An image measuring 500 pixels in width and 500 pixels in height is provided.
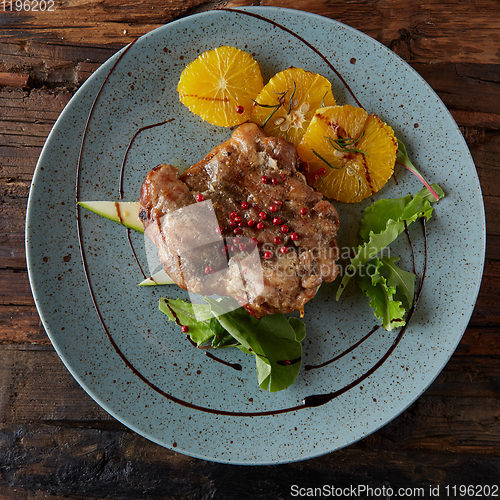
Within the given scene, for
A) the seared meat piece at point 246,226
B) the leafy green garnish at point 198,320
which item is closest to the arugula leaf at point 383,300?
the seared meat piece at point 246,226

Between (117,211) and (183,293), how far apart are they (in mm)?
1038

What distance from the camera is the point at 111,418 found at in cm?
374

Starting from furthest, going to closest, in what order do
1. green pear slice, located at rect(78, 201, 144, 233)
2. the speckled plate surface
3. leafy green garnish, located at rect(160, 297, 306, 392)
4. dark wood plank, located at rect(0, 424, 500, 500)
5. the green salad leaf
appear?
dark wood plank, located at rect(0, 424, 500, 500) < green pear slice, located at rect(78, 201, 144, 233) < the speckled plate surface < the green salad leaf < leafy green garnish, located at rect(160, 297, 306, 392)

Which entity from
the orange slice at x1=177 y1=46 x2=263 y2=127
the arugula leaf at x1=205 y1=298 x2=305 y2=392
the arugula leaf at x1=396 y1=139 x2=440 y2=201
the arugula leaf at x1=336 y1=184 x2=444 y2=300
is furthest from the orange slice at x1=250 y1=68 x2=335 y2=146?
the arugula leaf at x1=205 y1=298 x2=305 y2=392

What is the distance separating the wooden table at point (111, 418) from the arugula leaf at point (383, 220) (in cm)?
101

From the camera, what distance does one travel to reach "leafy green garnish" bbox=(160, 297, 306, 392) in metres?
3.12

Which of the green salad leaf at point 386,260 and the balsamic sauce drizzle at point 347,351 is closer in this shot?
the green salad leaf at point 386,260

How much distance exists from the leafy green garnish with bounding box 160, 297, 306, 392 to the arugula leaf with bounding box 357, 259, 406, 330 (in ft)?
2.34

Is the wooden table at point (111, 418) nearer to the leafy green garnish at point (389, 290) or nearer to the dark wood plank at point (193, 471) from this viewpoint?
the dark wood plank at point (193, 471)

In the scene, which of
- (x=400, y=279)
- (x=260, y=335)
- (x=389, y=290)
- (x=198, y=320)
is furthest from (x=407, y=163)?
(x=198, y=320)

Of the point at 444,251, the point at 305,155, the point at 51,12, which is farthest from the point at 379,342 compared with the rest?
the point at 51,12

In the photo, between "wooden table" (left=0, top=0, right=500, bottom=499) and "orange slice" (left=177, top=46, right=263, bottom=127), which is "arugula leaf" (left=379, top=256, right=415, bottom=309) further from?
"orange slice" (left=177, top=46, right=263, bottom=127)

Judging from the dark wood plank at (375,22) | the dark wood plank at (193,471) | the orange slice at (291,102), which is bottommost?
the dark wood plank at (193,471)

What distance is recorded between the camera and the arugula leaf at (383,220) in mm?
3252
